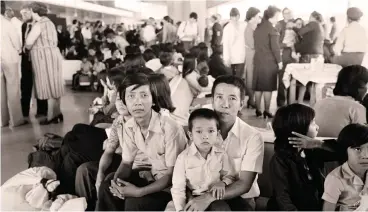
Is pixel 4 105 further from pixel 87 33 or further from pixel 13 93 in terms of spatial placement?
pixel 87 33

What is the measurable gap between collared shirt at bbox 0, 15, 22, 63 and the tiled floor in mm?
644

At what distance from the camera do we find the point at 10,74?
3730 mm

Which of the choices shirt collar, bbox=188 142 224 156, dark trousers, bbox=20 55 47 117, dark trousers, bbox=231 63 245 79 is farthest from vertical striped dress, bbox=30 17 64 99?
shirt collar, bbox=188 142 224 156

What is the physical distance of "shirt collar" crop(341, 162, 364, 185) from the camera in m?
1.19

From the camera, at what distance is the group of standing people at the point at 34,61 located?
11.8 ft

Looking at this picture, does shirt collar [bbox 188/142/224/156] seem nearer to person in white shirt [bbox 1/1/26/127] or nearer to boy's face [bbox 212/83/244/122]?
boy's face [bbox 212/83/244/122]

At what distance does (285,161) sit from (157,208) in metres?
0.47

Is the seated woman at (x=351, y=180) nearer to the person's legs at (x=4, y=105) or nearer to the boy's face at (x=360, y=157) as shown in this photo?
the boy's face at (x=360, y=157)

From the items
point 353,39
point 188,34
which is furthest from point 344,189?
point 188,34

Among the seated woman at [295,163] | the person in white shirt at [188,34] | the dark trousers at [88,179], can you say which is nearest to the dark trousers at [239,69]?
the person in white shirt at [188,34]

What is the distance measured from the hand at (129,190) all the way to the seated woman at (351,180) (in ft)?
2.02

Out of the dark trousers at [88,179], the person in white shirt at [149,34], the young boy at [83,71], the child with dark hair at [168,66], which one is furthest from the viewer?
the young boy at [83,71]

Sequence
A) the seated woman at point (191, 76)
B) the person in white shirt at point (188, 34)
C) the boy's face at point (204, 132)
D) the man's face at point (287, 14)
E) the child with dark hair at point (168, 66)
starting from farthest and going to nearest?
the man's face at point (287, 14) → the person in white shirt at point (188, 34) → the child with dark hair at point (168, 66) → the seated woman at point (191, 76) → the boy's face at point (204, 132)

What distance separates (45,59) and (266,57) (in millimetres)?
2059
